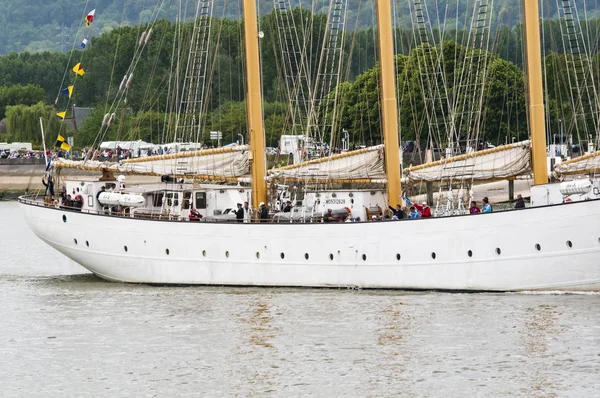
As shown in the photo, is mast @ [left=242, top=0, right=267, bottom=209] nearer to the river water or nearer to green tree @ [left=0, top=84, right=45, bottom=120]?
the river water

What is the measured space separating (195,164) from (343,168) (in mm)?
5995

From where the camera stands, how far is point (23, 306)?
4475cm

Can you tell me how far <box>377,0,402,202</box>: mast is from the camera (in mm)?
46156

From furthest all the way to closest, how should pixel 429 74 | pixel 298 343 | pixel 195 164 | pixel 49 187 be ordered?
1. pixel 429 74
2. pixel 49 187
3. pixel 195 164
4. pixel 298 343

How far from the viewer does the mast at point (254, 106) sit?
158 feet

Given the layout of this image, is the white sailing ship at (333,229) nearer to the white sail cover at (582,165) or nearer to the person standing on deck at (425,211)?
the white sail cover at (582,165)

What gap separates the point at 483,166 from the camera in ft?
146

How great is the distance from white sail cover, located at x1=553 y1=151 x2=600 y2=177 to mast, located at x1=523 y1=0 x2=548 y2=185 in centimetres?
78

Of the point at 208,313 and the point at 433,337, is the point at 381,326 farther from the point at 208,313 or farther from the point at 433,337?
the point at 208,313

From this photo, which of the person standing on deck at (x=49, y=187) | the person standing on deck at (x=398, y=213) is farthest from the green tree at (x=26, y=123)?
the person standing on deck at (x=398, y=213)

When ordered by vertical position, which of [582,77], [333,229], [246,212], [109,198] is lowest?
[333,229]

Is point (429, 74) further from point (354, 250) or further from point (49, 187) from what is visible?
point (354, 250)

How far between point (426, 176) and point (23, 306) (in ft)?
48.4

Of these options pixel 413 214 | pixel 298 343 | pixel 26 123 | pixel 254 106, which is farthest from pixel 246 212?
pixel 26 123
